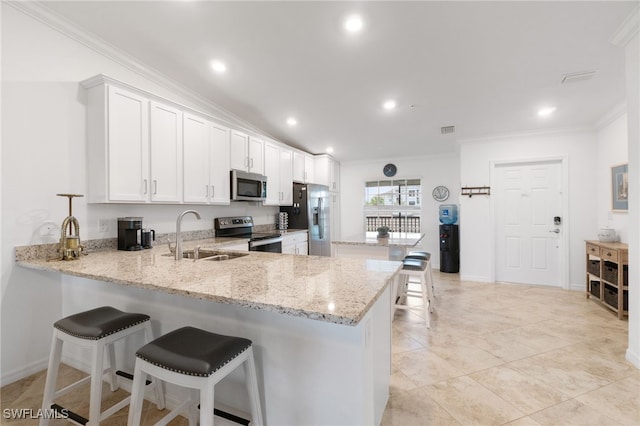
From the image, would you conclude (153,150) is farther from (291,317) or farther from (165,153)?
(291,317)

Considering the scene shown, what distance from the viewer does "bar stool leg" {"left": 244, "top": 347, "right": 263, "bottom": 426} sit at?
1.27 meters

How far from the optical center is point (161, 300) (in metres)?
1.70

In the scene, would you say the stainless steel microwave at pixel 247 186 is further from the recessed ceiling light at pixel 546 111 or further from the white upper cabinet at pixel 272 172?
the recessed ceiling light at pixel 546 111

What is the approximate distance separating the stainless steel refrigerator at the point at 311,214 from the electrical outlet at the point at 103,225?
295 centimetres

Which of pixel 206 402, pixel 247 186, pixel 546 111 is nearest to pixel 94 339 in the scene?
pixel 206 402

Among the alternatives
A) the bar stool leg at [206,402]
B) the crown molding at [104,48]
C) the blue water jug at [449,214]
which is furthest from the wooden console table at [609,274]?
the crown molding at [104,48]

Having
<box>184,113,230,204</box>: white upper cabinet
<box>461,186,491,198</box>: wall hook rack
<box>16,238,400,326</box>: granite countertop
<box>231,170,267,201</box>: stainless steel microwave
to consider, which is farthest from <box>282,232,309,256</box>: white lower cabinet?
<box>461,186,491,198</box>: wall hook rack

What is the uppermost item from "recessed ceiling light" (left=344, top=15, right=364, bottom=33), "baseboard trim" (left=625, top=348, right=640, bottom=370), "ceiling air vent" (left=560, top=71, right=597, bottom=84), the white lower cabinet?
"recessed ceiling light" (left=344, top=15, right=364, bottom=33)

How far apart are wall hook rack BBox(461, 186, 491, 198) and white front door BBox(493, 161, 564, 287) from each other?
0.55 ft

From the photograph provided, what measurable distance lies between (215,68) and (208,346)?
2.60m

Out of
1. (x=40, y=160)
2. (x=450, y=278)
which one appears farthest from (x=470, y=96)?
(x=40, y=160)

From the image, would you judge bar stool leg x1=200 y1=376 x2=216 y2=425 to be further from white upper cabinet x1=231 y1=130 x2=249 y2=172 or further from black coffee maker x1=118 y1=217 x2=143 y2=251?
white upper cabinet x1=231 y1=130 x2=249 y2=172

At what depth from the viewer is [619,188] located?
350 cm

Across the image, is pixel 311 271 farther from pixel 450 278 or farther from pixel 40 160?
pixel 450 278
